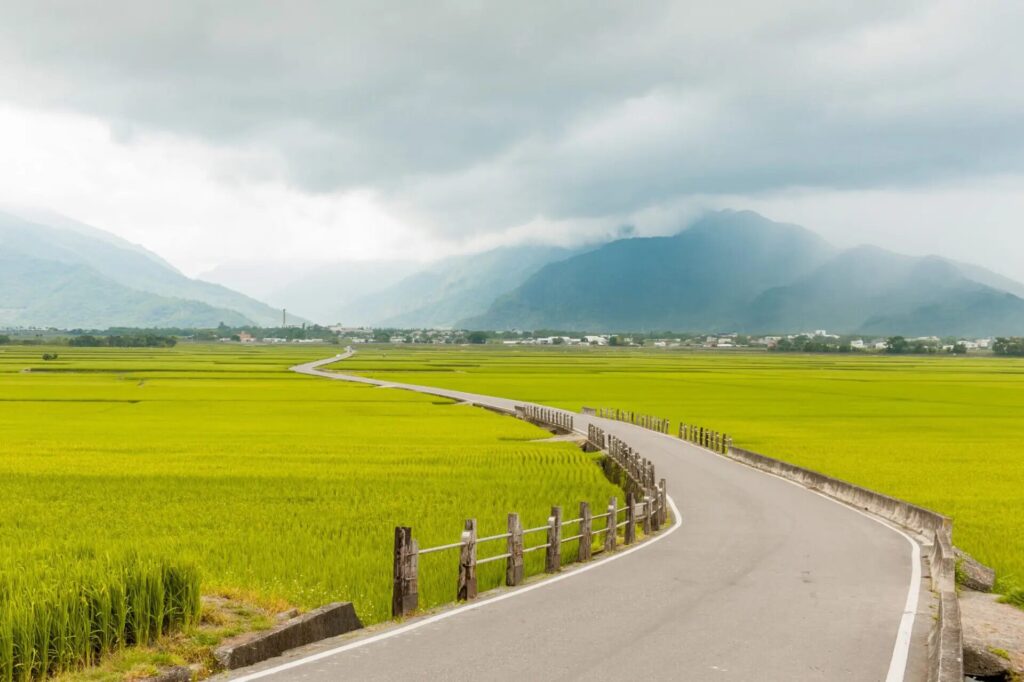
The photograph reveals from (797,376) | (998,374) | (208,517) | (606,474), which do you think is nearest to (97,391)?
Result: (606,474)

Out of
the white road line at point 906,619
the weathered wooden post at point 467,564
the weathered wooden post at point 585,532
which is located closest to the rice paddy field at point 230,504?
the weathered wooden post at point 467,564

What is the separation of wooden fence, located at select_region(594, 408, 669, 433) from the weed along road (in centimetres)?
3066

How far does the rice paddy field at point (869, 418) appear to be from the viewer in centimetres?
2528

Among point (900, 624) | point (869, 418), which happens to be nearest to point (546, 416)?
point (869, 418)

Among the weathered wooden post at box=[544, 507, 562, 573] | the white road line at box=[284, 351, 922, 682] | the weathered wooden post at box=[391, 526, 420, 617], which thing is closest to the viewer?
the white road line at box=[284, 351, 922, 682]

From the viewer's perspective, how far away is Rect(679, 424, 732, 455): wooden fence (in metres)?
38.9

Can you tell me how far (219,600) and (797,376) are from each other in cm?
10616

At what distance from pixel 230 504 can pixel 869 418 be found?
44.4 metres

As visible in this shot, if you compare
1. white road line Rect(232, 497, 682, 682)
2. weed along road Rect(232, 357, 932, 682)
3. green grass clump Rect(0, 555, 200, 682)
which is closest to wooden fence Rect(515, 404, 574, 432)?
weed along road Rect(232, 357, 932, 682)

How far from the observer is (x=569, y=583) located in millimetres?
13742

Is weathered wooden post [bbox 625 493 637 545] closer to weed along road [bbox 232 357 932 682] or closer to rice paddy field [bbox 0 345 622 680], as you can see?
weed along road [bbox 232 357 932 682]

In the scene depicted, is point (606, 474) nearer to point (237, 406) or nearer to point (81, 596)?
point (81, 596)

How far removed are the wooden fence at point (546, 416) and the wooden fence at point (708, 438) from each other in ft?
21.1

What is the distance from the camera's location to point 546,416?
52969 millimetres
